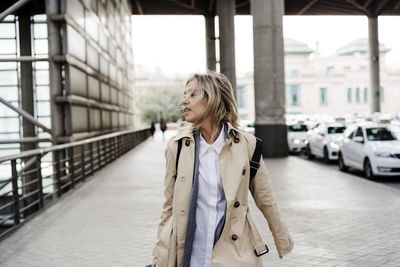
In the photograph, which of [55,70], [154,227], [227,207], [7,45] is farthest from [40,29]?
[227,207]

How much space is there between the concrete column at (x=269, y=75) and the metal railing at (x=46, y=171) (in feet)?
19.5

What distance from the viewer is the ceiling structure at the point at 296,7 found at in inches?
1695

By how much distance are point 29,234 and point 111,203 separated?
2.71 m

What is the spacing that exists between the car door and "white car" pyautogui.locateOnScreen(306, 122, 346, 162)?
3304mm

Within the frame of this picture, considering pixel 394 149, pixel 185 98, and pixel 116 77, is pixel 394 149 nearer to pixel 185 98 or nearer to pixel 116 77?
pixel 185 98

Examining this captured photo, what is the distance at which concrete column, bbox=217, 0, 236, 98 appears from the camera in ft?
A: 106

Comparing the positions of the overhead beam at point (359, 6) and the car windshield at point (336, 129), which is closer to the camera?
the car windshield at point (336, 129)

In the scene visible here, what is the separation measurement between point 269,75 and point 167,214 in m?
17.9

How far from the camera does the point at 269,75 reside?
20.3 m

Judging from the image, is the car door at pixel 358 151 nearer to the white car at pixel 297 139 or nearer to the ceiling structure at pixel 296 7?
the white car at pixel 297 139

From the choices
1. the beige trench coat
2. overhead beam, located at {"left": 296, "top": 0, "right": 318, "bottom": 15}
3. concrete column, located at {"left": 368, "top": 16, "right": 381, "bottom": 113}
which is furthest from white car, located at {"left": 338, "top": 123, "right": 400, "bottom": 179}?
concrete column, located at {"left": 368, "top": 16, "right": 381, "bottom": 113}

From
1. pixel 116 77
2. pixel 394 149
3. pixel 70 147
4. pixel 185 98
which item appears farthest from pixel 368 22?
pixel 185 98

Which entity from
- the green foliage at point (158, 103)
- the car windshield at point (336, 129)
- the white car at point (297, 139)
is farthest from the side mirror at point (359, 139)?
the green foliage at point (158, 103)

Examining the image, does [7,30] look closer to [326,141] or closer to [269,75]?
[269,75]
